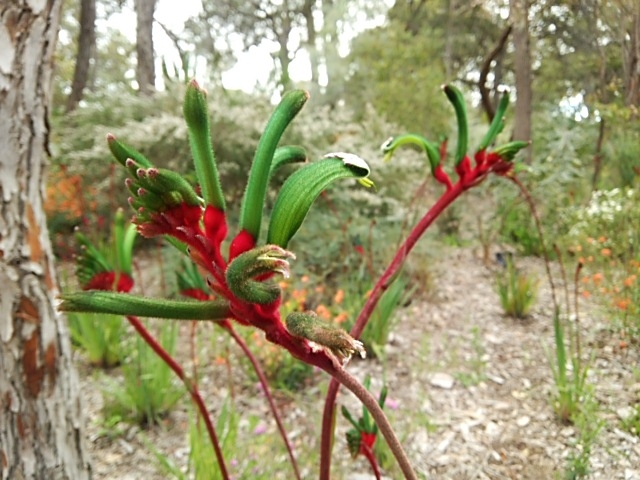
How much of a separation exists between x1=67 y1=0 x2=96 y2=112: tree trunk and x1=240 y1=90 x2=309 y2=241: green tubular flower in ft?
19.1

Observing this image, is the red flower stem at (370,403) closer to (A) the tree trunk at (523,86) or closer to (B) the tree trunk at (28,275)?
(B) the tree trunk at (28,275)

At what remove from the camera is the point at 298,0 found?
353 inches

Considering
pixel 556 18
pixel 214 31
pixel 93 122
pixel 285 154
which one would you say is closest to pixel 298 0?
pixel 214 31

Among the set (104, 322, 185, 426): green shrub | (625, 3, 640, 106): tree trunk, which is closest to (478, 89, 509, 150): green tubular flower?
(625, 3, 640, 106): tree trunk

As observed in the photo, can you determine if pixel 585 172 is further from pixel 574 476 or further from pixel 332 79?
pixel 332 79

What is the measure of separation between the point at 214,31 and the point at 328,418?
9814mm

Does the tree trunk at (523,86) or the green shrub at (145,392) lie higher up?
the tree trunk at (523,86)

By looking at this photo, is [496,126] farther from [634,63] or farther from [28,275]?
[634,63]

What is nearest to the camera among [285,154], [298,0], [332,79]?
[285,154]

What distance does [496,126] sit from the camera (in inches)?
30.3

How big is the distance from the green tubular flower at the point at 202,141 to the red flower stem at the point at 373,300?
252 mm

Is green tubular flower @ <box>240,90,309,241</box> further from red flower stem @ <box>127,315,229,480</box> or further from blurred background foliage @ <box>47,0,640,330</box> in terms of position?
blurred background foliage @ <box>47,0,640,330</box>

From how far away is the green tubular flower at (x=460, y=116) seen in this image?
72 centimetres

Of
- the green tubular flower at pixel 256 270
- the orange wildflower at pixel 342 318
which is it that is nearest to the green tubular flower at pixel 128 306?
the green tubular flower at pixel 256 270
